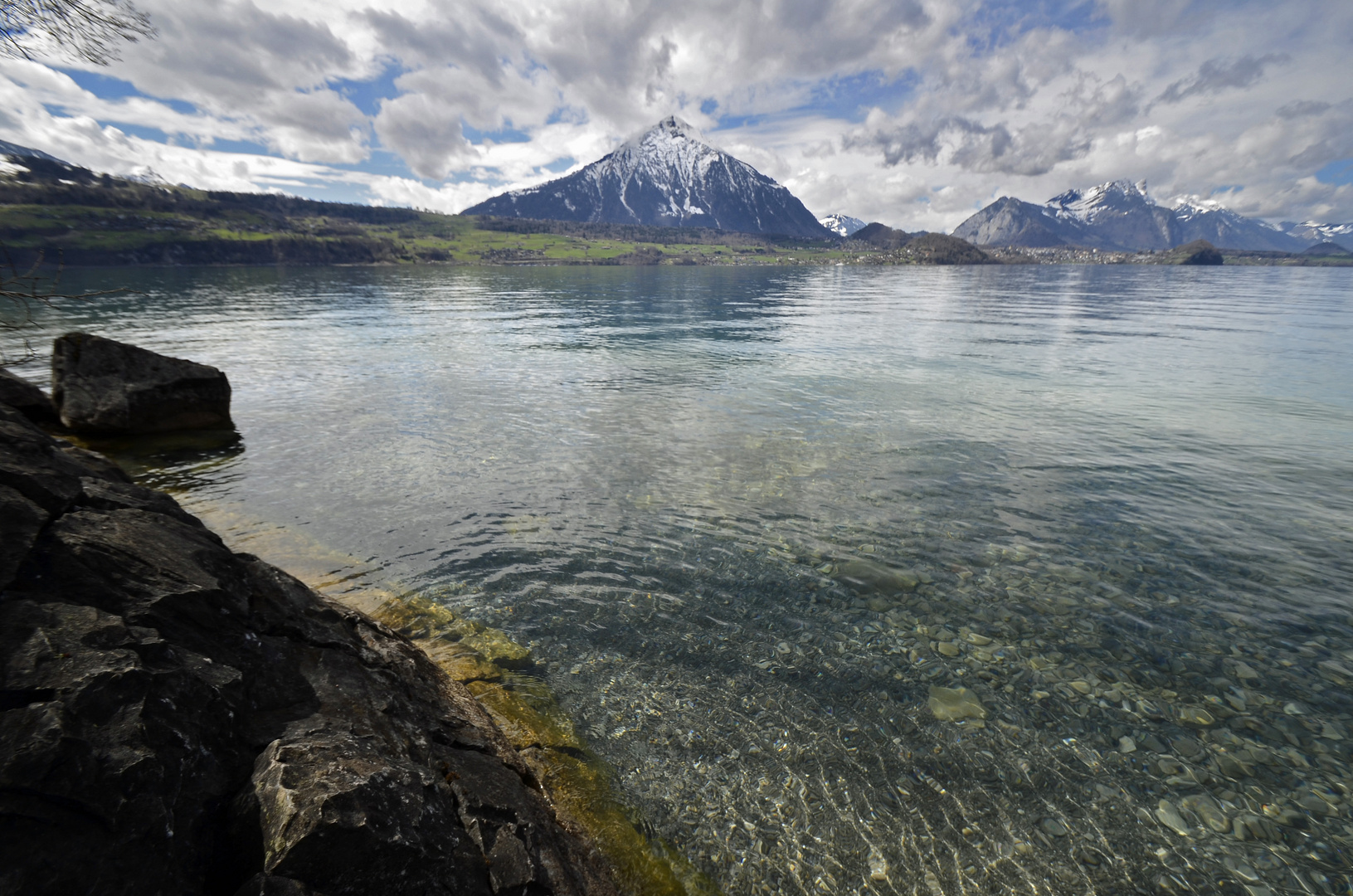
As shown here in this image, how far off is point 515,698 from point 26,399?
75.8 ft

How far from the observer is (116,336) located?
4531 centimetres

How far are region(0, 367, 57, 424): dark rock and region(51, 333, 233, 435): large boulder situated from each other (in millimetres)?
438

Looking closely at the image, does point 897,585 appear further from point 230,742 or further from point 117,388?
point 117,388

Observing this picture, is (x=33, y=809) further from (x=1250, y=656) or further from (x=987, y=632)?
(x=1250, y=656)

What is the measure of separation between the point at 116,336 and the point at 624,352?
4160 cm

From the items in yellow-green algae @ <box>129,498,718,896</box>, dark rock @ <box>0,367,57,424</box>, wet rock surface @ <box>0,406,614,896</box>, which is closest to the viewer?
wet rock surface @ <box>0,406,614,896</box>

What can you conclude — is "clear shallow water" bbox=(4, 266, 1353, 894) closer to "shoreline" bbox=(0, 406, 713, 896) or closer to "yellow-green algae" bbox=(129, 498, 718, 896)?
"yellow-green algae" bbox=(129, 498, 718, 896)

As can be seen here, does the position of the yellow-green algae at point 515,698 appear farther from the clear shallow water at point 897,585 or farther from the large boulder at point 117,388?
the large boulder at point 117,388

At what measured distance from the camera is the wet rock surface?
4023 mm

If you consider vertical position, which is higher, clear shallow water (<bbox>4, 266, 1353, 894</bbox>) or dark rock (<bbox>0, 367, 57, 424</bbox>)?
dark rock (<bbox>0, 367, 57, 424</bbox>)

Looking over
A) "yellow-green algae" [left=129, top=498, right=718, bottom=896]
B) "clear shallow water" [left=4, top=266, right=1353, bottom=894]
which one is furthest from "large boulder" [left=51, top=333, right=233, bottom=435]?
"yellow-green algae" [left=129, top=498, right=718, bottom=896]

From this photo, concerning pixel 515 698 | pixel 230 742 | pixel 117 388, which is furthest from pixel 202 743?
pixel 117 388

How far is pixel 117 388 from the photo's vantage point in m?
21.7

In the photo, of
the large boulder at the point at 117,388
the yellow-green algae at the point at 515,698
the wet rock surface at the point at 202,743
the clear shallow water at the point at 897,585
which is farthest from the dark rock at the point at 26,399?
the wet rock surface at the point at 202,743
